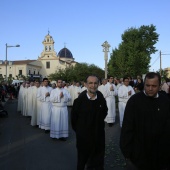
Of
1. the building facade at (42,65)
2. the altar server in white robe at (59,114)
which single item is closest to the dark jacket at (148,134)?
the altar server in white robe at (59,114)

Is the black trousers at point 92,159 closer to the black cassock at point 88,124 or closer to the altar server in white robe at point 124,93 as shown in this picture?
the black cassock at point 88,124

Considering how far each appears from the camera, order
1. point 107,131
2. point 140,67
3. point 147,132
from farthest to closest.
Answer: point 140,67, point 107,131, point 147,132

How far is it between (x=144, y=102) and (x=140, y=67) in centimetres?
4062

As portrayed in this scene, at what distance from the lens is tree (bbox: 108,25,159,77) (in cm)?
4322

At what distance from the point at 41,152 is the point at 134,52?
37251 mm

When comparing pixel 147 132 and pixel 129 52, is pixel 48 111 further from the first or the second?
pixel 129 52

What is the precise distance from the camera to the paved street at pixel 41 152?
22.1ft

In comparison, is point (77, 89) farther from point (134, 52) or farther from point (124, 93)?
point (134, 52)

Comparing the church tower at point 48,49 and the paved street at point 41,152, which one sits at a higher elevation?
the church tower at point 48,49

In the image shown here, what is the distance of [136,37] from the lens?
4634cm

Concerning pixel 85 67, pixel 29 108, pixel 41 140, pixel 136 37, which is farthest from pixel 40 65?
pixel 41 140

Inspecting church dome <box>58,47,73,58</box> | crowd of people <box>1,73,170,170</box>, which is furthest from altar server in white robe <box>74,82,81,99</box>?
church dome <box>58,47,73,58</box>

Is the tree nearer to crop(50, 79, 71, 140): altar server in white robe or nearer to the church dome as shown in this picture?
crop(50, 79, 71, 140): altar server in white robe

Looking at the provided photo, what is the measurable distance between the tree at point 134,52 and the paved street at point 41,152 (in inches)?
→ 1289
